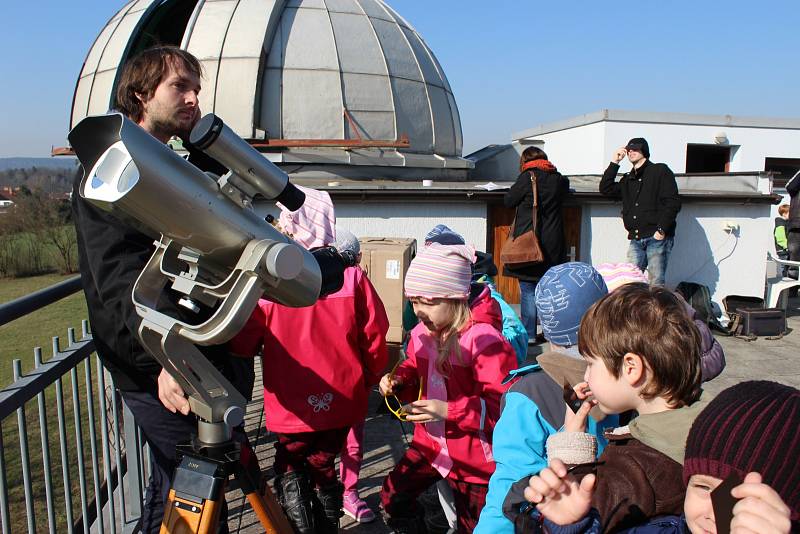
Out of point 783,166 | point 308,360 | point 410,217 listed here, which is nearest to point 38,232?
point 410,217

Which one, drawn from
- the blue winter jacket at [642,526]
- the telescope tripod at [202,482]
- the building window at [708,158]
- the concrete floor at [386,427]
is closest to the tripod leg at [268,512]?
the telescope tripod at [202,482]

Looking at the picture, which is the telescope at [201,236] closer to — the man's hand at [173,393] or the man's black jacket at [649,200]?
the man's hand at [173,393]

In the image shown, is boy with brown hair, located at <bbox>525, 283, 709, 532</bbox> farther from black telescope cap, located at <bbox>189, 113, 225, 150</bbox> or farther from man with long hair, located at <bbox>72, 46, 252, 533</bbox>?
man with long hair, located at <bbox>72, 46, 252, 533</bbox>

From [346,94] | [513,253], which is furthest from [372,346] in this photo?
[346,94]

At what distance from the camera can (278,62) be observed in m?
11.5

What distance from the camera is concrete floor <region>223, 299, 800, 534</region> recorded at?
350 cm

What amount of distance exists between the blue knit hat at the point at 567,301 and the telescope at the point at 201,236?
0.95 metres

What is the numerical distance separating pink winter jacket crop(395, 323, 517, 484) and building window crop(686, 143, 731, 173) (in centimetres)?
1712

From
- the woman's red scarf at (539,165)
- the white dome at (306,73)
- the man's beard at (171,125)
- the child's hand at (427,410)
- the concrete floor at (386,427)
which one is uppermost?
the white dome at (306,73)

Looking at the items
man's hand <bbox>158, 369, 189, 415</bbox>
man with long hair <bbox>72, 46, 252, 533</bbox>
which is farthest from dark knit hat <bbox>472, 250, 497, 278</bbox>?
man's hand <bbox>158, 369, 189, 415</bbox>

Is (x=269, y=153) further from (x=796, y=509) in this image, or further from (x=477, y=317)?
(x=796, y=509)

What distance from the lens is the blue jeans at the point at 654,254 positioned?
7449 mm

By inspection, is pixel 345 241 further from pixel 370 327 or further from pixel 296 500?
pixel 296 500

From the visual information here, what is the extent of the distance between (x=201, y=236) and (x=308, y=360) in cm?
146
